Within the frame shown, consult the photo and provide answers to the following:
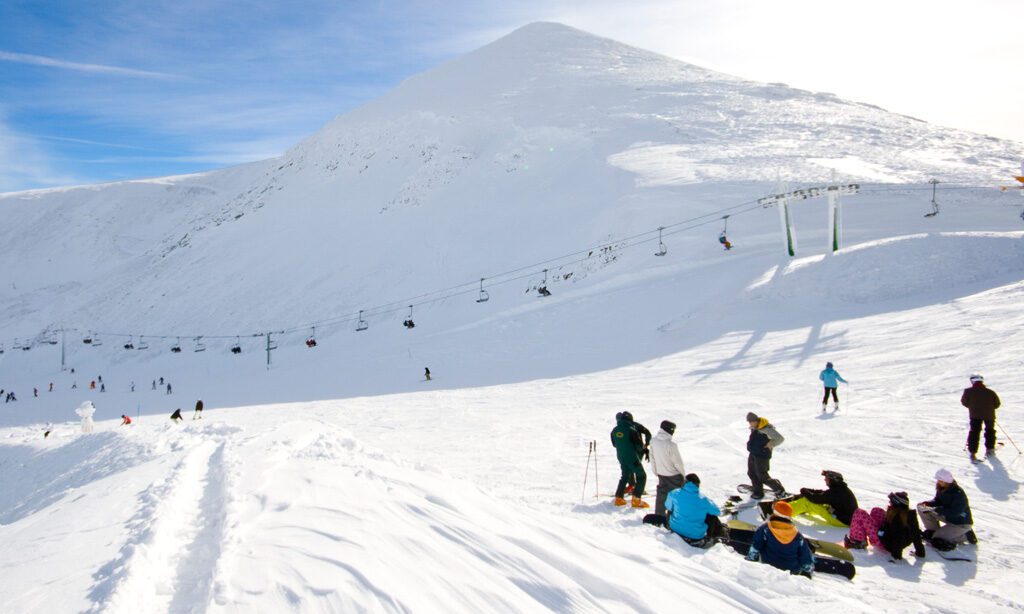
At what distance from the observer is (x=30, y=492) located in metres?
16.4

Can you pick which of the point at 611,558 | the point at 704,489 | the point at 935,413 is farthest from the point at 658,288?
the point at 611,558

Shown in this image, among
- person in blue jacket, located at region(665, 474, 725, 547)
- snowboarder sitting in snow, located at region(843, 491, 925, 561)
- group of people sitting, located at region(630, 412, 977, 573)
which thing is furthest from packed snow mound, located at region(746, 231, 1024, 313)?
person in blue jacket, located at region(665, 474, 725, 547)

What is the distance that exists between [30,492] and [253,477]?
12.1 metres

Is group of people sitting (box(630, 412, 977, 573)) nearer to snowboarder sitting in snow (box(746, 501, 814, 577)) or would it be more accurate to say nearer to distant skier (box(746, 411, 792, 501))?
snowboarder sitting in snow (box(746, 501, 814, 577))

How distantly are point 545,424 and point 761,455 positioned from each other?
25.5 feet

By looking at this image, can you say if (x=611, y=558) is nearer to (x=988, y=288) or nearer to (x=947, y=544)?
(x=947, y=544)

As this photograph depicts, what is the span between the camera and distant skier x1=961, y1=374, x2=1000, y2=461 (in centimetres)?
1002

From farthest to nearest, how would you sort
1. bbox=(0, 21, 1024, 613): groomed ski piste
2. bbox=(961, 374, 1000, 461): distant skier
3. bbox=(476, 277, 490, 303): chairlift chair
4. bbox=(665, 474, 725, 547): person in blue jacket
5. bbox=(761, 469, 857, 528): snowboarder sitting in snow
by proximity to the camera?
bbox=(476, 277, 490, 303): chairlift chair < bbox=(961, 374, 1000, 461): distant skier < bbox=(761, 469, 857, 528): snowboarder sitting in snow < bbox=(665, 474, 725, 547): person in blue jacket < bbox=(0, 21, 1024, 613): groomed ski piste

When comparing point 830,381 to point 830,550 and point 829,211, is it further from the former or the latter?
point 829,211

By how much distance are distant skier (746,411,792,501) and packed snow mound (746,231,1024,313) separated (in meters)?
18.3

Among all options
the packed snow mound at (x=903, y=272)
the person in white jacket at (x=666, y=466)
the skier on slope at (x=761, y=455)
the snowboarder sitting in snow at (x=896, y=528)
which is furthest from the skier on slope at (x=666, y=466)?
the packed snow mound at (x=903, y=272)

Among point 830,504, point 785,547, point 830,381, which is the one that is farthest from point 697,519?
point 830,381

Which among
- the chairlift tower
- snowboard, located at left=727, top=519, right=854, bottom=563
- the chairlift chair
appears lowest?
snowboard, located at left=727, top=519, right=854, bottom=563

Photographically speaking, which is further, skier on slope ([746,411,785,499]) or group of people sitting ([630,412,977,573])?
skier on slope ([746,411,785,499])
